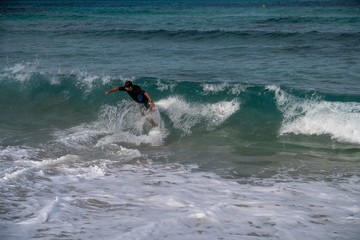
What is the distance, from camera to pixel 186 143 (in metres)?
13.3

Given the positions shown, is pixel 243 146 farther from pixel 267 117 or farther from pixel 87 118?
pixel 87 118

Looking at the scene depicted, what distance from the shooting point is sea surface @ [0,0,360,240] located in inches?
296

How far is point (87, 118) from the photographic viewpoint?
16078 mm

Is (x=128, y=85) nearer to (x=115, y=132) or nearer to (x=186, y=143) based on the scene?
(x=115, y=132)

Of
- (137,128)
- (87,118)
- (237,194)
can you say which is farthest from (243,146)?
(87,118)

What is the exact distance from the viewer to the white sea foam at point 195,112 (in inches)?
589

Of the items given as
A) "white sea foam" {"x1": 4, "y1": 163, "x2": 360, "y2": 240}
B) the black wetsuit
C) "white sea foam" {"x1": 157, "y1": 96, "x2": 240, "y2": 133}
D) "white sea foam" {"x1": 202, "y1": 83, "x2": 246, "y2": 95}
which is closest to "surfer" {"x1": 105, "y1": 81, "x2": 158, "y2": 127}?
the black wetsuit

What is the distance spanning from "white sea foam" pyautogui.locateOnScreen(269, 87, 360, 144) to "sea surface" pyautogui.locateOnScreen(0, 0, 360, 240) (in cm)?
4

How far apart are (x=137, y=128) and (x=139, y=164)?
313 cm

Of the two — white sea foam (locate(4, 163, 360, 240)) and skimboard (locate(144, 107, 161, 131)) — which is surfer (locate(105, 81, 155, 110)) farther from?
white sea foam (locate(4, 163, 360, 240))

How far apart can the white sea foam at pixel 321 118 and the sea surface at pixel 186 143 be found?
39 mm

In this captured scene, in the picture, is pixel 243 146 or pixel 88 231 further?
pixel 243 146

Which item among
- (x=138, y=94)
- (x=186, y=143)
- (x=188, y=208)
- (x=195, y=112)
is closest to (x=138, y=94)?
(x=138, y=94)

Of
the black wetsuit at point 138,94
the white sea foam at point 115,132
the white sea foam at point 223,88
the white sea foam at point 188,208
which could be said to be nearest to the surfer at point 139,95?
the black wetsuit at point 138,94
